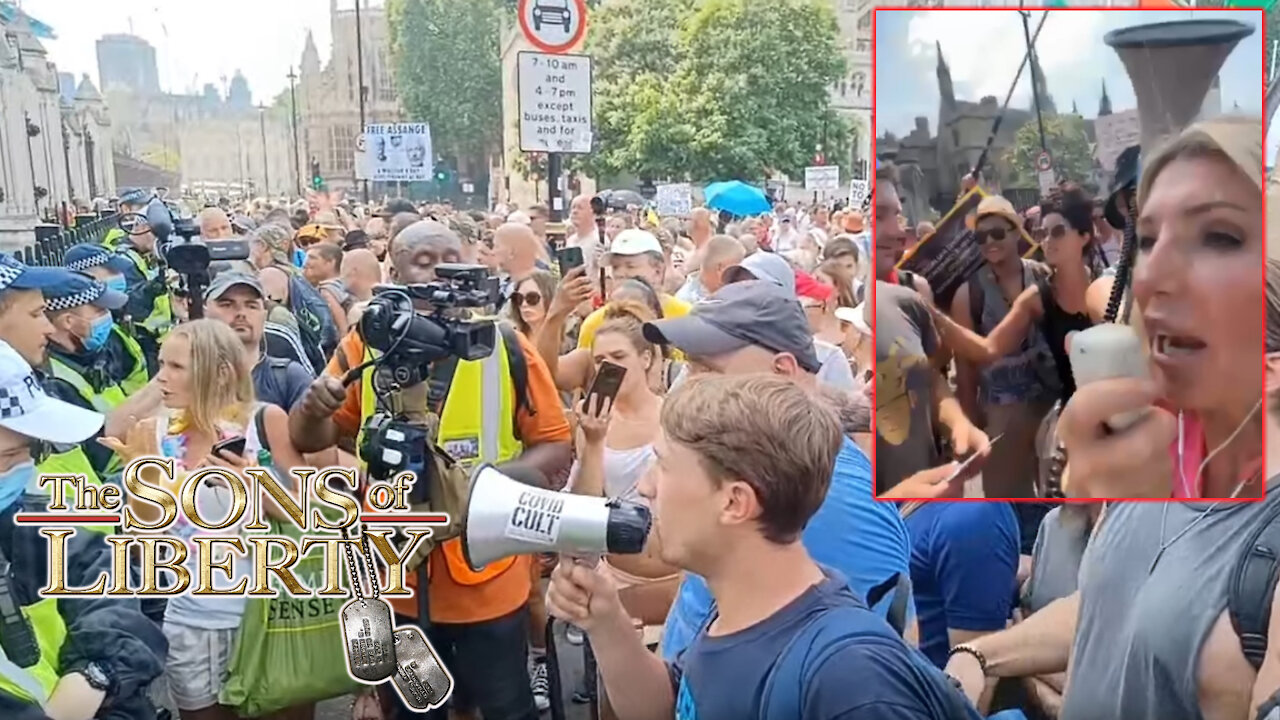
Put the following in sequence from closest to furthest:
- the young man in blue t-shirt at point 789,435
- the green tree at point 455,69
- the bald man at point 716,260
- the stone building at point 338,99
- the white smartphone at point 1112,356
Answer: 1. the white smartphone at point 1112,356
2. the young man in blue t-shirt at point 789,435
3. the bald man at point 716,260
4. the green tree at point 455,69
5. the stone building at point 338,99

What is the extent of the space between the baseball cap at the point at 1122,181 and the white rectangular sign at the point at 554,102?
4.74 m

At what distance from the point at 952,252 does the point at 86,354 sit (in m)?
3.70

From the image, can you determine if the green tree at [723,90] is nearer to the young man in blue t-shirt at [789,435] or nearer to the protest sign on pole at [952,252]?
the young man in blue t-shirt at [789,435]

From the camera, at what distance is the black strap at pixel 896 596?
2074mm

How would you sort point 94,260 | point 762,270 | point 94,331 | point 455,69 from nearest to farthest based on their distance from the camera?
1. point 94,331
2. point 762,270
3. point 94,260
4. point 455,69

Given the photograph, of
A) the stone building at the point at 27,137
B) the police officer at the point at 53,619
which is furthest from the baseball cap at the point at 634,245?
the stone building at the point at 27,137

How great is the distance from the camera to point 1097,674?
2064 mm

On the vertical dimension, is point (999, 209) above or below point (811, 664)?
above

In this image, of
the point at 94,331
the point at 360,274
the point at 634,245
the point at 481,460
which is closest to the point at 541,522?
the point at 481,460

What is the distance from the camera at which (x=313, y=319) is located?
5.32 meters

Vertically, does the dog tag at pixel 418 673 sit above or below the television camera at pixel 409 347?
below

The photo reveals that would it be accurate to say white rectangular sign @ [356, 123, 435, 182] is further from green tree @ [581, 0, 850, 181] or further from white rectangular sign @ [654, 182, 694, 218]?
green tree @ [581, 0, 850, 181]

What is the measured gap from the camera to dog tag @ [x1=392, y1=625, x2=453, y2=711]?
109 inches

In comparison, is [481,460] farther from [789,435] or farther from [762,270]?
[762,270]
